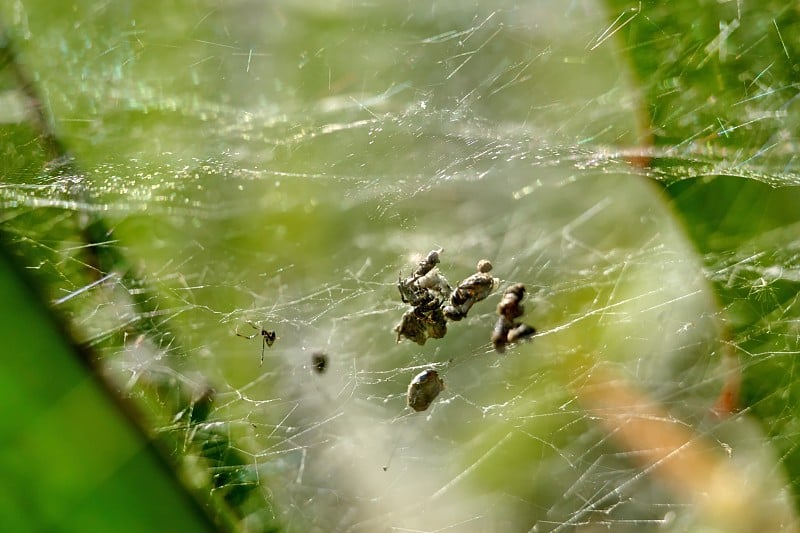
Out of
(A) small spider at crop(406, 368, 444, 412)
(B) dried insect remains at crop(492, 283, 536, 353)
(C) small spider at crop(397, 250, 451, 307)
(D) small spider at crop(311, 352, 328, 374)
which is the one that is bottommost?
(A) small spider at crop(406, 368, 444, 412)

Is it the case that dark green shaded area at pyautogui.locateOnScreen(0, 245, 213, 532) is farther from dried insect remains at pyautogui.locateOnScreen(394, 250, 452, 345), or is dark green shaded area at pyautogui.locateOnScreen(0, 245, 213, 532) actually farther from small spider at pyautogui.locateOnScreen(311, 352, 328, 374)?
dried insect remains at pyautogui.locateOnScreen(394, 250, 452, 345)

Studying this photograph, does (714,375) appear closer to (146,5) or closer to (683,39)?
(683,39)

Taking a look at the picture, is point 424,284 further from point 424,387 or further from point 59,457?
point 59,457

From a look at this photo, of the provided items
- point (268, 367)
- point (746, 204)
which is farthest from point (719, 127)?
point (268, 367)

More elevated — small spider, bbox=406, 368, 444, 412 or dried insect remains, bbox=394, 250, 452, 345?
dried insect remains, bbox=394, 250, 452, 345

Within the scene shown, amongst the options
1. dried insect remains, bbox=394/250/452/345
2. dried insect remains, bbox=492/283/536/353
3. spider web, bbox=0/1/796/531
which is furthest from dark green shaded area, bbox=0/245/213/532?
dried insect remains, bbox=492/283/536/353
